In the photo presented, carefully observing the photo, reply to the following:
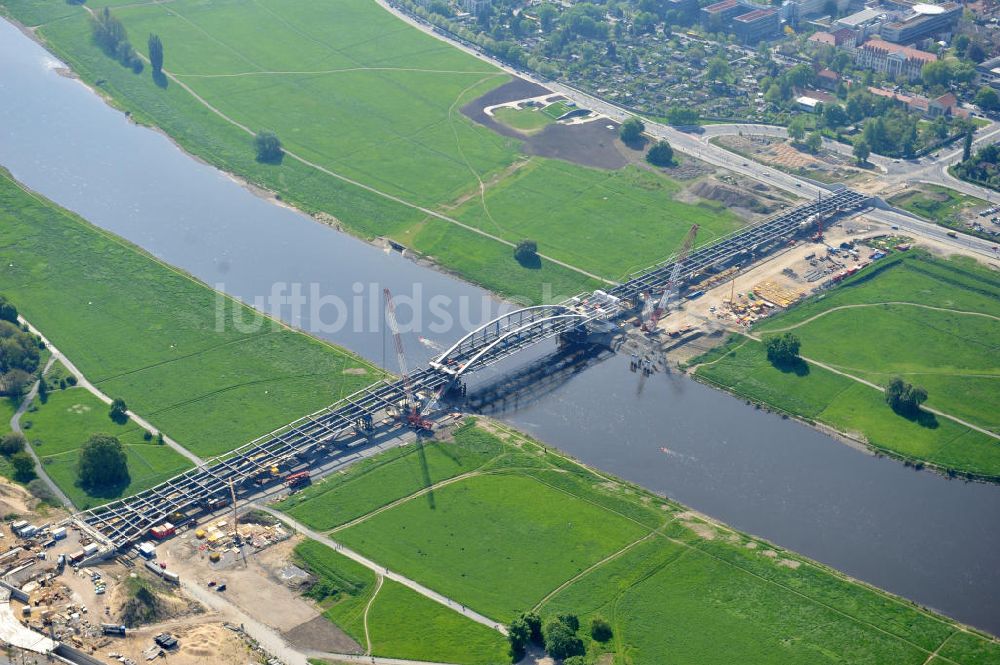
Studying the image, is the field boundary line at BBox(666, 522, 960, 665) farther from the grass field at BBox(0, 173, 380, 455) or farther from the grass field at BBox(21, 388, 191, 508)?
the grass field at BBox(21, 388, 191, 508)

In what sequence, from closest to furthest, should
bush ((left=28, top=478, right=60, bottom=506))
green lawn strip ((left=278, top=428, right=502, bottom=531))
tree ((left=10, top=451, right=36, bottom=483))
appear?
bush ((left=28, top=478, right=60, bottom=506)) → green lawn strip ((left=278, top=428, right=502, bottom=531)) → tree ((left=10, top=451, right=36, bottom=483))

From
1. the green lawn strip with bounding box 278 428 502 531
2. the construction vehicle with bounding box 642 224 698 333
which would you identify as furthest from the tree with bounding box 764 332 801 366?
the green lawn strip with bounding box 278 428 502 531

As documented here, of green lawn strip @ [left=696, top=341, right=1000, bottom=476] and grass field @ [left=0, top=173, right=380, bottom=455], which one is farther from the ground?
green lawn strip @ [left=696, top=341, right=1000, bottom=476]

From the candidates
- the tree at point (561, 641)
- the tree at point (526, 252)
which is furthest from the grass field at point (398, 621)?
the tree at point (526, 252)

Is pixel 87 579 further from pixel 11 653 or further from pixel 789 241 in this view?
pixel 789 241

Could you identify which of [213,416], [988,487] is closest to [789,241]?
[988,487]

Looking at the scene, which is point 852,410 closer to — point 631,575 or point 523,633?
point 631,575
